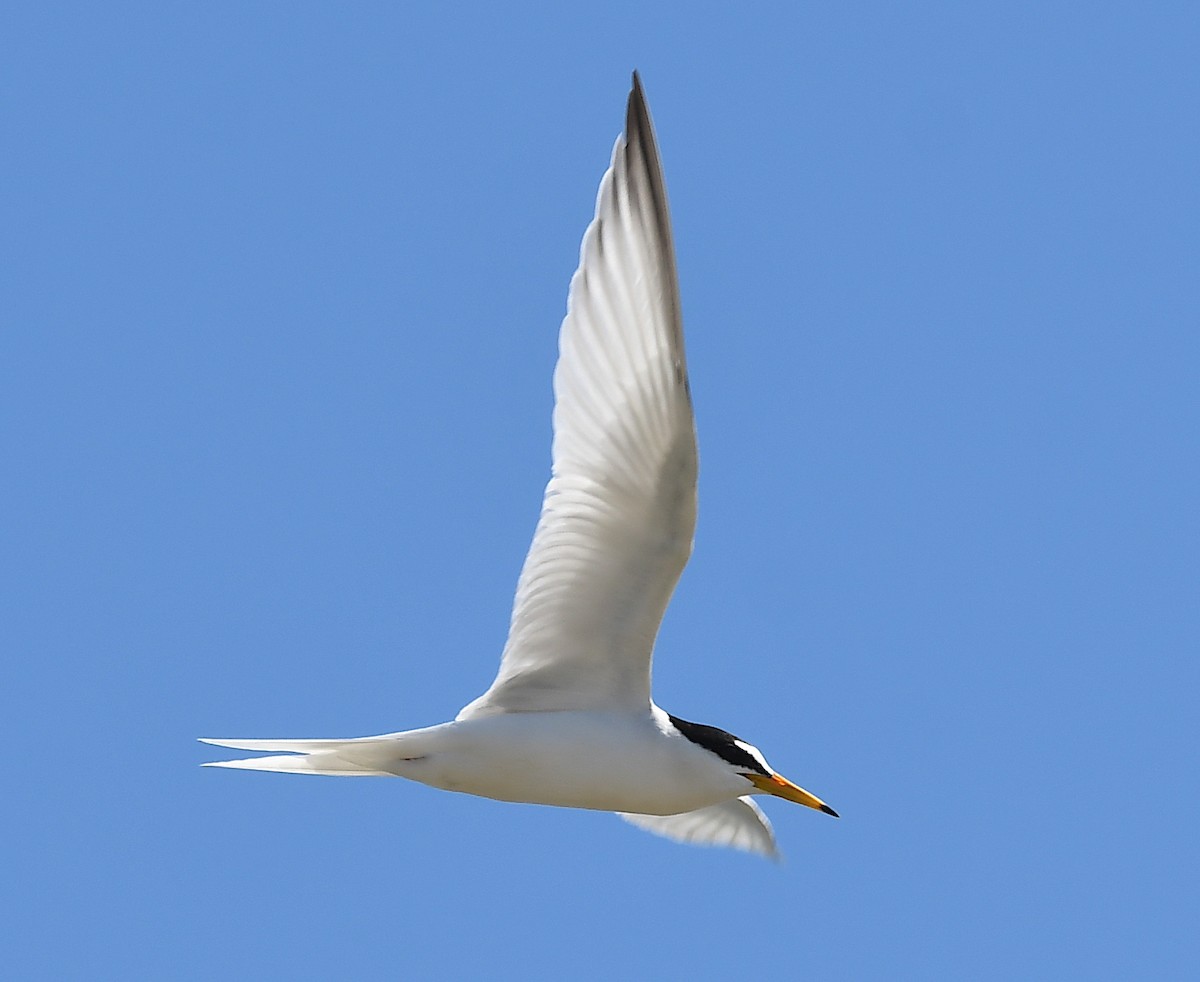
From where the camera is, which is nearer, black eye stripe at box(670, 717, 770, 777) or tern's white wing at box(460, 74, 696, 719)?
tern's white wing at box(460, 74, 696, 719)

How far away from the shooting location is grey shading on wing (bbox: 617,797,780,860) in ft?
32.8

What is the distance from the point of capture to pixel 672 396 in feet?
24.1

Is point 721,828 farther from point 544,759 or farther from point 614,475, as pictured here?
point 614,475

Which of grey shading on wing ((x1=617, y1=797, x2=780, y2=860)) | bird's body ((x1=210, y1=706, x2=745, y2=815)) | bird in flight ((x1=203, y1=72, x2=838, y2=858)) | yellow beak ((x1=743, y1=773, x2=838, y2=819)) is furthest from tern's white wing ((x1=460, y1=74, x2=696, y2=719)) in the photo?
grey shading on wing ((x1=617, y1=797, x2=780, y2=860))

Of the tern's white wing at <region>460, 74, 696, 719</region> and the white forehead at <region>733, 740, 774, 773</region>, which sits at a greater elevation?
the tern's white wing at <region>460, 74, 696, 719</region>

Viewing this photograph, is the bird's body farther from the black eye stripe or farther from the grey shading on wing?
the grey shading on wing

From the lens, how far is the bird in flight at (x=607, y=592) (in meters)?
7.31

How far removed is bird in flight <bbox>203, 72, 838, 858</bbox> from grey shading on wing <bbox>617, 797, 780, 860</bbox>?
1.65 m

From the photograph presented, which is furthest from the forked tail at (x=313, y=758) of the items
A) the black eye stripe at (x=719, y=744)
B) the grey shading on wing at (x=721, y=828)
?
the grey shading on wing at (x=721, y=828)

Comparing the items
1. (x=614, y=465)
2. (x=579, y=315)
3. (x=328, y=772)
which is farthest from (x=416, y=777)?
(x=579, y=315)

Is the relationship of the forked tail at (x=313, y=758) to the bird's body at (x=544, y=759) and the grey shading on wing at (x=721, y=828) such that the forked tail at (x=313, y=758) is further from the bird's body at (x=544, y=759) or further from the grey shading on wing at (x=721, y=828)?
the grey shading on wing at (x=721, y=828)

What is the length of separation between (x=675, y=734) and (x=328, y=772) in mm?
1597

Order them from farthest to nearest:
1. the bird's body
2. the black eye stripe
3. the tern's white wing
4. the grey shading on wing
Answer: the grey shading on wing → the black eye stripe → the bird's body → the tern's white wing

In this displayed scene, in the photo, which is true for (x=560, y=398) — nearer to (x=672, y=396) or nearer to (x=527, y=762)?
(x=672, y=396)
